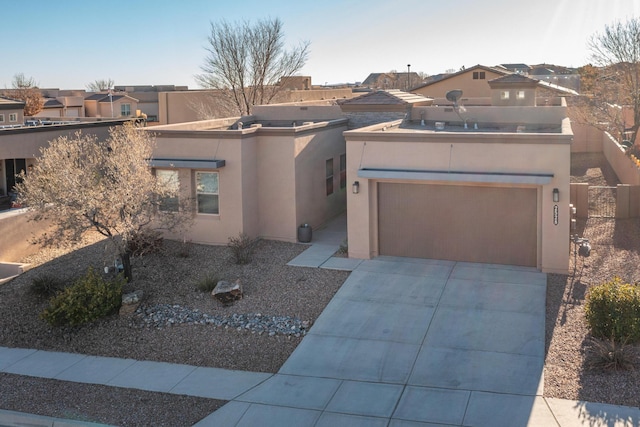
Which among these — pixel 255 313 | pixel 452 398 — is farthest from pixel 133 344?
pixel 452 398

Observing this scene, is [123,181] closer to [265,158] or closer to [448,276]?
[265,158]

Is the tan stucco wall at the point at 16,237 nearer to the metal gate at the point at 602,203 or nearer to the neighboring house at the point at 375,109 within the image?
the neighboring house at the point at 375,109

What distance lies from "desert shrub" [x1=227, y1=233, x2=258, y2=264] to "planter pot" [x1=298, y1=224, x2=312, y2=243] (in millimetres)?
1294

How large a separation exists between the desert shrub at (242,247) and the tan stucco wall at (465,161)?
9.09 feet

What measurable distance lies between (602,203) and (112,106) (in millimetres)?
46172

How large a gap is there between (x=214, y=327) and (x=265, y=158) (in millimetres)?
7140

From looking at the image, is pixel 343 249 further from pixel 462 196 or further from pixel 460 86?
pixel 460 86

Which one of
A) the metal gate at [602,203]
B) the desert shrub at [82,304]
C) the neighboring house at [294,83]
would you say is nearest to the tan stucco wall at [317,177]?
the desert shrub at [82,304]

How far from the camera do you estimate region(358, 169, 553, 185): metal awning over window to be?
16047mm

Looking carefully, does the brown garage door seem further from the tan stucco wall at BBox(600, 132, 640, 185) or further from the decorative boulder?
the tan stucco wall at BBox(600, 132, 640, 185)

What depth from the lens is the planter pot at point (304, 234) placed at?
1964cm

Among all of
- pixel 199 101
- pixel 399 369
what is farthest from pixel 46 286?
pixel 199 101

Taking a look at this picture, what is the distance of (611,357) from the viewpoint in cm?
1109

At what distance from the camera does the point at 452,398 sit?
10.7m
